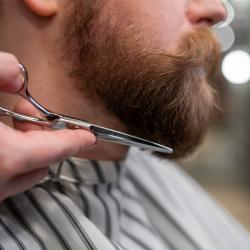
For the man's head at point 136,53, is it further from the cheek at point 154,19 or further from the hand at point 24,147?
the hand at point 24,147

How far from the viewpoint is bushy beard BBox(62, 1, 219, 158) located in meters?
0.64

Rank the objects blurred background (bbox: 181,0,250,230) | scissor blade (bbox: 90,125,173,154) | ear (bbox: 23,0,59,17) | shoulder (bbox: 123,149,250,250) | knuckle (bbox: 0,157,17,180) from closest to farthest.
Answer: knuckle (bbox: 0,157,17,180)
scissor blade (bbox: 90,125,173,154)
ear (bbox: 23,0,59,17)
shoulder (bbox: 123,149,250,250)
blurred background (bbox: 181,0,250,230)

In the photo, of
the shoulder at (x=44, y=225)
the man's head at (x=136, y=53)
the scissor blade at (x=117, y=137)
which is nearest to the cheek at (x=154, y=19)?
the man's head at (x=136, y=53)

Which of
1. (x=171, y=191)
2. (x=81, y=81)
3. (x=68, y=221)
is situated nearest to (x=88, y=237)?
(x=68, y=221)

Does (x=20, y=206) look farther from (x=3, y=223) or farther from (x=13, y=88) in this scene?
(x=13, y=88)

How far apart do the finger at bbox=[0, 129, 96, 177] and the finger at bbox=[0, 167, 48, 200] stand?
0.07 ft

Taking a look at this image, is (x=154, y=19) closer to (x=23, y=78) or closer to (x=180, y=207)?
(x=23, y=78)

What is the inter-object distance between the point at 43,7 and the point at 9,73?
23 cm

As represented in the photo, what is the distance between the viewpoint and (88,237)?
587 millimetres

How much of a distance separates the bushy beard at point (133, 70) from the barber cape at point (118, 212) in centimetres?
12

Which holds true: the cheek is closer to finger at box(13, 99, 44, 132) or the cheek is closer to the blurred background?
finger at box(13, 99, 44, 132)

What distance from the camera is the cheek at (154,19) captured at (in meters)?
0.65

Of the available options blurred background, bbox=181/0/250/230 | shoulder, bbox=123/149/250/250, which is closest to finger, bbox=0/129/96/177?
shoulder, bbox=123/149/250/250

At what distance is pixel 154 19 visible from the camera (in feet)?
2.14
